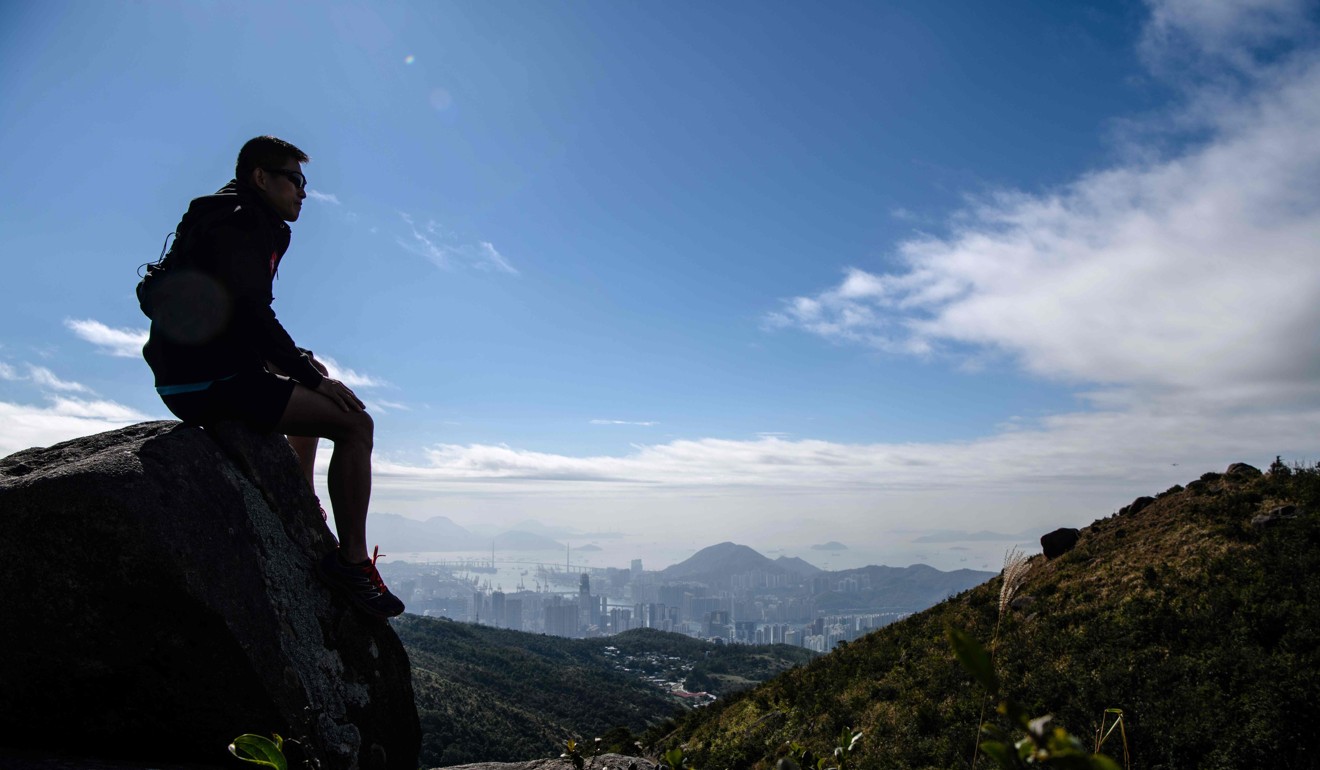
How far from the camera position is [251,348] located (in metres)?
4.52

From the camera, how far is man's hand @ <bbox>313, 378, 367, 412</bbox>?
15.6ft

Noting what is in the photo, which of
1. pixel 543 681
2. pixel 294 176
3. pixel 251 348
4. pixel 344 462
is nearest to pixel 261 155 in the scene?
pixel 294 176

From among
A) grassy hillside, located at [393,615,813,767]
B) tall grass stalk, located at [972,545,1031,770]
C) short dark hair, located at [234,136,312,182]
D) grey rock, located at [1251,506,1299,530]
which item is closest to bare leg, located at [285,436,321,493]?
short dark hair, located at [234,136,312,182]

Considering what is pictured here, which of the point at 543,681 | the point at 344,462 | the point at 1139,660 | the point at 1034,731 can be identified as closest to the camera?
the point at 1034,731

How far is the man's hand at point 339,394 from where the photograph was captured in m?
4.76

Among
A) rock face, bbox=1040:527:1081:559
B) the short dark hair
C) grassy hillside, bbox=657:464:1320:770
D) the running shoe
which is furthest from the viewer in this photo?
rock face, bbox=1040:527:1081:559

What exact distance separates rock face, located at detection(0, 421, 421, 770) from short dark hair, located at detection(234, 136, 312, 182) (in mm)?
2003

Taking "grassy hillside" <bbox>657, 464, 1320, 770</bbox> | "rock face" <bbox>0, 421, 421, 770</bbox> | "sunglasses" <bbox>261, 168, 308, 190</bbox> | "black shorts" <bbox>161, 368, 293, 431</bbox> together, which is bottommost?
"grassy hillside" <bbox>657, 464, 1320, 770</bbox>

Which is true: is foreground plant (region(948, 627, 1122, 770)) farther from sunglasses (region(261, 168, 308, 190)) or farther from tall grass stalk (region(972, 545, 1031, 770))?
sunglasses (region(261, 168, 308, 190))

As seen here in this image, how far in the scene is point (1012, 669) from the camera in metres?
12.7

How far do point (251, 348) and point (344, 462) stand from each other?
98cm

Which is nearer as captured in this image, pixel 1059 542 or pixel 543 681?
pixel 1059 542

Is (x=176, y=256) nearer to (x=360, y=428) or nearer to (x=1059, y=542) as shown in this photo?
(x=360, y=428)

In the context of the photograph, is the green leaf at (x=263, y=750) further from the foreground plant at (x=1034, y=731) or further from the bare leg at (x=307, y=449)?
the bare leg at (x=307, y=449)
